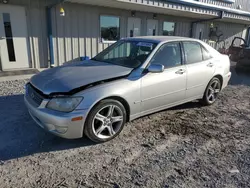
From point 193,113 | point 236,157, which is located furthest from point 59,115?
point 193,113

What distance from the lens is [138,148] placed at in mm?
3055

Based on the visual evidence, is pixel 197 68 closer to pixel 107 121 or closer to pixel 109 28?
pixel 107 121

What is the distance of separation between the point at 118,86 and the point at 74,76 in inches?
27.5

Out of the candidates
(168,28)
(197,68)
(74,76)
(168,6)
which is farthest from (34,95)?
(168,28)

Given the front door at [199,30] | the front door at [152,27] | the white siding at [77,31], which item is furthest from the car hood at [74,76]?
the front door at [199,30]

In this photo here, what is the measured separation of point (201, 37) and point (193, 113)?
1105 cm

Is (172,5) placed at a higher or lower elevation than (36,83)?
higher

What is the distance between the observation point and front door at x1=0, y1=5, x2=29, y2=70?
22.2ft

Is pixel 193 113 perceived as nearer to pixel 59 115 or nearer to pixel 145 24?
pixel 59 115

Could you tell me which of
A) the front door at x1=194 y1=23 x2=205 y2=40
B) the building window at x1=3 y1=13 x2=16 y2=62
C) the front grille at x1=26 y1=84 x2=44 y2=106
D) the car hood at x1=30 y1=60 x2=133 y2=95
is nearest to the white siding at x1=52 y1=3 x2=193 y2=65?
the building window at x1=3 y1=13 x2=16 y2=62

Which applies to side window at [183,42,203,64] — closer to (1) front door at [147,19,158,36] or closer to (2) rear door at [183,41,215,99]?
(2) rear door at [183,41,215,99]

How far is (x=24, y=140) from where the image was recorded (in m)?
3.17

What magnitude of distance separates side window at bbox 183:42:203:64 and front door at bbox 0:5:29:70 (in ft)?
18.7

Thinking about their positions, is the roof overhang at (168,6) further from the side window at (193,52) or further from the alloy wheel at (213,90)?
the alloy wheel at (213,90)
